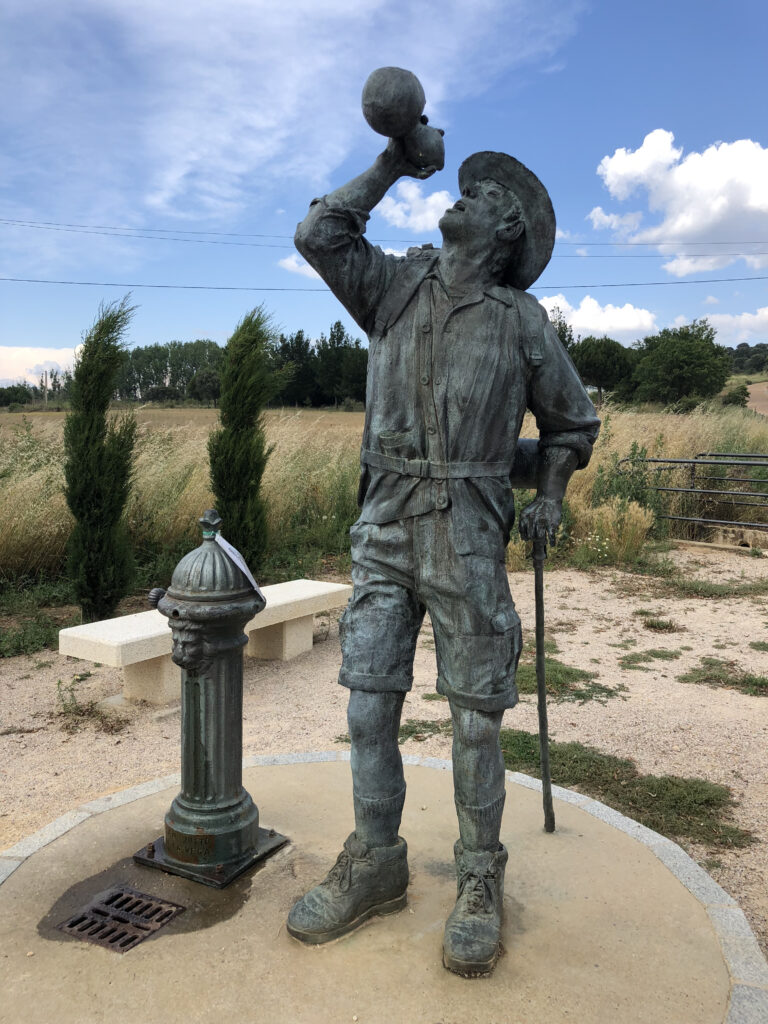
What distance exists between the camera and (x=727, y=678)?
581cm

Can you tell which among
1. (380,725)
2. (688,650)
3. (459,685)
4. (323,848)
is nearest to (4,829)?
(323,848)

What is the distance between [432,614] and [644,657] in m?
4.28

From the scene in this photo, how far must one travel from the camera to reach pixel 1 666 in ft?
19.0

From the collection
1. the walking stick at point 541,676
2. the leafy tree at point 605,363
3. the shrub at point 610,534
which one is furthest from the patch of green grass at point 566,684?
the leafy tree at point 605,363

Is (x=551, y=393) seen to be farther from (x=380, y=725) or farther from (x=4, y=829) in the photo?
(x=4, y=829)

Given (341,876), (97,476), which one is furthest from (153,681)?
(341,876)

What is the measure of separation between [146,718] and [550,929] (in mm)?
3032

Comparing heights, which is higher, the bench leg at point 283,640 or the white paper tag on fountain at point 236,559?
the white paper tag on fountain at point 236,559

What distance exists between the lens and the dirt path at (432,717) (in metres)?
3.88

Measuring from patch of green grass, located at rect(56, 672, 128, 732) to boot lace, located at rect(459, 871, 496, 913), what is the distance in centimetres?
284

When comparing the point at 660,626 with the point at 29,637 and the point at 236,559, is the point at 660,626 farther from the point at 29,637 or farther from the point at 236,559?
the point at 236,559

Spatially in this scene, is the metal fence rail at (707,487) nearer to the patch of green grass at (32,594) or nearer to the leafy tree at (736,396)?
the patch of green grass at (32,594)

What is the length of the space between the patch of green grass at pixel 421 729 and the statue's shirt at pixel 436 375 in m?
2.46

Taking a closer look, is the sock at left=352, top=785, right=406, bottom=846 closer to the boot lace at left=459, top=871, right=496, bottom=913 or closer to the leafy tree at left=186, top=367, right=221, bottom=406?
the boot lace at left=459, top=871, right=496, bottom=913
